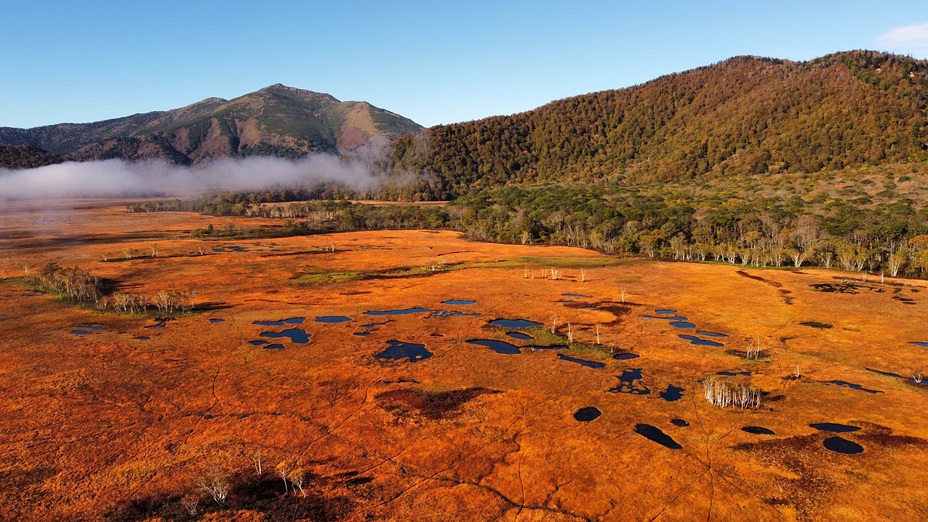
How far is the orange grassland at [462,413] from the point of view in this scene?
21.6 metres

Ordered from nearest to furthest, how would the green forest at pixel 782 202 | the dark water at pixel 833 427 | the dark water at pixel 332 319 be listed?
1. the dark water at pixel 833 427
2. the dark water at pixel 332 319
3. the green forest at pixel 782 202

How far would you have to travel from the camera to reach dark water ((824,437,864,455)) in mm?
24594

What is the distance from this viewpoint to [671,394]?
31.6m

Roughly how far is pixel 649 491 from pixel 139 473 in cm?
2162

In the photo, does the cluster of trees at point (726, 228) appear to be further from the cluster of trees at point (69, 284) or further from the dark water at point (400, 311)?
the cluster of trees at point (69, 284)

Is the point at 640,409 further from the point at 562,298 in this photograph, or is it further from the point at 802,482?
the point at 562,298

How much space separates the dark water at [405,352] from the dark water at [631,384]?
13.6m

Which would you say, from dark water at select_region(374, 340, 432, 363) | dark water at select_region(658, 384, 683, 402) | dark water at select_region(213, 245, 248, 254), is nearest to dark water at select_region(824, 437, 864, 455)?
dark water at select_region(658, 384, 683, 402)

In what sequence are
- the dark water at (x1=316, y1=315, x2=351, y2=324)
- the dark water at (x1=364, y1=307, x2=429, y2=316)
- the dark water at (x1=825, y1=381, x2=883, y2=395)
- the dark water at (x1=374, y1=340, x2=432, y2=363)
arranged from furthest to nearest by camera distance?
1. the dark water at (x1=364, y1=307, x2=429, y2=316)
2. the dark water at (x1=316, y1=315, x2=351, y2=324)
3. the dark water at (x1=374, y1=340, x2=432, y2=363)
4. the dark water at (x1=825, y1=381, x2=883, y2=395)

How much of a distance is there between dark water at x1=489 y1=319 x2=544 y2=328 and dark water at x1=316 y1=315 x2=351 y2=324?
1377cm

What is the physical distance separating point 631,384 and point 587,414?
5644 millimetres

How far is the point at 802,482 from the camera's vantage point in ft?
72.9

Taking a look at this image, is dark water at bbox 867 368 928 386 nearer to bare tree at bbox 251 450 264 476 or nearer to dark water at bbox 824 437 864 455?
dark water at bbox 824 437 864 455

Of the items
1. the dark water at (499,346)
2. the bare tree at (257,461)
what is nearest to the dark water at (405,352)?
the dark water at (499,346)
